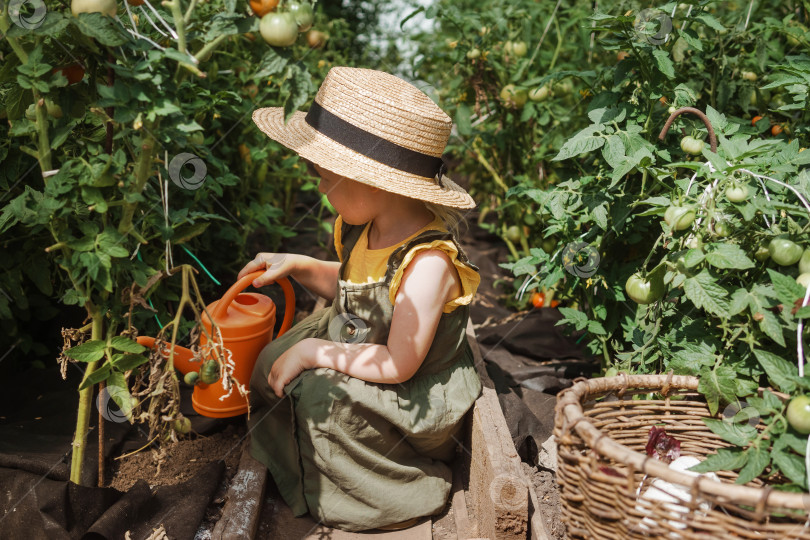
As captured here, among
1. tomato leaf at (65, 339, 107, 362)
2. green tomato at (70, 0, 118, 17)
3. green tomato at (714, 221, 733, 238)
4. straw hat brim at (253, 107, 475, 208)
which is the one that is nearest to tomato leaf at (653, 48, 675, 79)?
green tomato at (714, 221, 733, 238)

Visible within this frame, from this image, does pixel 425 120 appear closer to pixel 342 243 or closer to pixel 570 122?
pixel 342 243

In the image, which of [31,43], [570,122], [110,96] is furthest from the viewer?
[570,122]

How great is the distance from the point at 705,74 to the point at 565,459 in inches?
60.5

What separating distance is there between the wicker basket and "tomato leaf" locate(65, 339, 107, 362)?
0.93 metres

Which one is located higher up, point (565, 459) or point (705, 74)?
point (705, 74)

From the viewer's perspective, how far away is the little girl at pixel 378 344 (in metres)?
1.56

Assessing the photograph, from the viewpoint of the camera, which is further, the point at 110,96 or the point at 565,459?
the point at 565,459

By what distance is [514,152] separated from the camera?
2.90 metres

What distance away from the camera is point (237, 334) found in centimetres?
167

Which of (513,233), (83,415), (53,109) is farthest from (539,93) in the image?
(83,415)

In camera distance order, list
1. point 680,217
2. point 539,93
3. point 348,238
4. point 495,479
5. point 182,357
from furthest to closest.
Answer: point 539,93
point 348,238
point 182,357
point 495,479
point 680,217

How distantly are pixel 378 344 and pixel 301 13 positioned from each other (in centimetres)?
90

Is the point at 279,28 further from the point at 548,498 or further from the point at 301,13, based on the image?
the point at 548,498

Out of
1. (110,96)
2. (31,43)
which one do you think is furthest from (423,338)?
(31,43)
